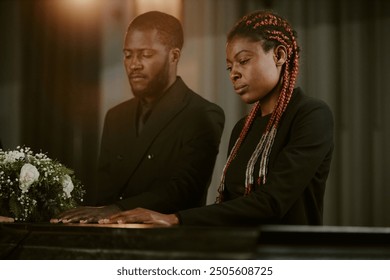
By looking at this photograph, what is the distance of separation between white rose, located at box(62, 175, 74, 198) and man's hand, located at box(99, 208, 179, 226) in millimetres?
293

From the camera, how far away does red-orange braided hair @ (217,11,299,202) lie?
2775 mm

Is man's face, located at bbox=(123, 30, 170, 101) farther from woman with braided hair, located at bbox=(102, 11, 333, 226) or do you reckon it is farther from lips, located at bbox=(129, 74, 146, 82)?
woman with braided hair, located at bbox=(102, 11, 333, 226)

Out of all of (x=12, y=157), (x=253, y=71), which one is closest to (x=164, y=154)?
(x=253, y=71)

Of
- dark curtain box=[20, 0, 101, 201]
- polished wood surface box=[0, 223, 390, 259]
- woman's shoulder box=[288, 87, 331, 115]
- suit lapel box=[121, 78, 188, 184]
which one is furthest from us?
dark curtain box=[20, 0, 101, 201]

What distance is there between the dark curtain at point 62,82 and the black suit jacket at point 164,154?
12 centimetres

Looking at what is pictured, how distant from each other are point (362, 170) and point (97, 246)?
1.33 meters

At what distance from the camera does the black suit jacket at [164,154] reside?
3.04 m

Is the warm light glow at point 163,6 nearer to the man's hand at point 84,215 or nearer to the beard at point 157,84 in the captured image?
the beard at point 157,84

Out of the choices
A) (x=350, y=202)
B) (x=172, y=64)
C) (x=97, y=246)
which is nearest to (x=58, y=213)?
(x=97, y=246)

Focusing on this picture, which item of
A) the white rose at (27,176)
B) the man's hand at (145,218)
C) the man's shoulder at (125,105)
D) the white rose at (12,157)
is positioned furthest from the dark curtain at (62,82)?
the man's hand at (145,218)

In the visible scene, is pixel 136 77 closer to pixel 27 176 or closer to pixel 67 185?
pixel 67 185

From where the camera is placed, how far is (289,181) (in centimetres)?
261

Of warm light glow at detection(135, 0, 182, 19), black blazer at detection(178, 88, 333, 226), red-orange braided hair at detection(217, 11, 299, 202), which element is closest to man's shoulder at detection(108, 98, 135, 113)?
warm light glow at detection(135, 0, 182, 19)

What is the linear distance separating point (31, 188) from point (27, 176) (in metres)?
0.08
